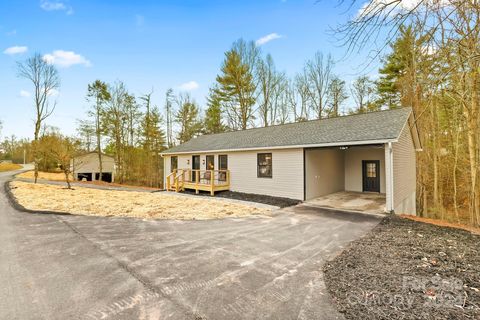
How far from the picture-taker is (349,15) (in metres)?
2.59

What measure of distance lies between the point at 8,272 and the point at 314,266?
4714 mm

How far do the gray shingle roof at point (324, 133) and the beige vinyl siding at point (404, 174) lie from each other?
89cm

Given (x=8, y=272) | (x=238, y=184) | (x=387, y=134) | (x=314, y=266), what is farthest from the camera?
(x=238, y=184)

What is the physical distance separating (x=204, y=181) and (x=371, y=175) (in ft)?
30.5

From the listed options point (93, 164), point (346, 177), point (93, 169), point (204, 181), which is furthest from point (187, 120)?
point (346, 177)

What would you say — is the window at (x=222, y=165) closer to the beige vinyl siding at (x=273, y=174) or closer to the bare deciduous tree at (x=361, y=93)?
the beige vinyl siding at (x=273, y=174)

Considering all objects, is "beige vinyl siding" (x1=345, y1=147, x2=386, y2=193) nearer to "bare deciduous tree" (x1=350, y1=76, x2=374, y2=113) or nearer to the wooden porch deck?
the wooden porch deck

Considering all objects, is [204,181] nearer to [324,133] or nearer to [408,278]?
[324,133]

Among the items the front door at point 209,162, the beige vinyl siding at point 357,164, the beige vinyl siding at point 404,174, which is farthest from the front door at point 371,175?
the front door at point 209,162

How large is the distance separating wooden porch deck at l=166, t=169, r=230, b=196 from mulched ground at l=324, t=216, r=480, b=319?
327 inches

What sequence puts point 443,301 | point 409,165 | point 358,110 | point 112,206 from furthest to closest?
1. point 358,110
2. point 409,165
3. point 112,206
4. point 443,301

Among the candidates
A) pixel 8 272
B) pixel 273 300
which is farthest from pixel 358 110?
pixel 8 272

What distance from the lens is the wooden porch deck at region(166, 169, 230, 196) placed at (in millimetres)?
12242

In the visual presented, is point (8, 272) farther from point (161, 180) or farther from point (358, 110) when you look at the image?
point (358, 110)
